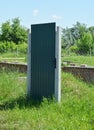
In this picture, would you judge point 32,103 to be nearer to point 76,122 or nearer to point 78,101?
point 78,101

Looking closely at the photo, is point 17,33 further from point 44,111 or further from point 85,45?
point 44,111

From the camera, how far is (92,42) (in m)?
68.5

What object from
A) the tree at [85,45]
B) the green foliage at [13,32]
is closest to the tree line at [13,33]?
the green foliage at [13,32]

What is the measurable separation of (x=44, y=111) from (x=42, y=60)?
161 centimetres

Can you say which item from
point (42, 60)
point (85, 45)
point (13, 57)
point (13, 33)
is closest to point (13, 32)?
point (13, 33)

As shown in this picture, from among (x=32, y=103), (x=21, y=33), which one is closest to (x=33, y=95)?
(x=32, y=103)

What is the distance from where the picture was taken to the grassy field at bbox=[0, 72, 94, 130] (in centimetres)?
648

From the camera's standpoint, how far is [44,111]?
24.7 feet

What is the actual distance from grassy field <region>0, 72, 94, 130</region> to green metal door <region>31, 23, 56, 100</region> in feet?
1.31

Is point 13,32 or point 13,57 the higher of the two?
point 13,32

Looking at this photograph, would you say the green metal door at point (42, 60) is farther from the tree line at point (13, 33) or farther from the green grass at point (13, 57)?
the tree line at point (13, 33)

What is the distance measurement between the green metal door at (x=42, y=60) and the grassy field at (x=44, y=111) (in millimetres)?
400

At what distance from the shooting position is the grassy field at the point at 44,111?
6484mm

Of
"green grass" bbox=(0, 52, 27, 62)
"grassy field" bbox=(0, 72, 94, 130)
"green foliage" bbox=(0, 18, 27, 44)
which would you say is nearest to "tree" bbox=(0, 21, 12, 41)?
"green foliage" bbox=(0, 18, 27, 44)
